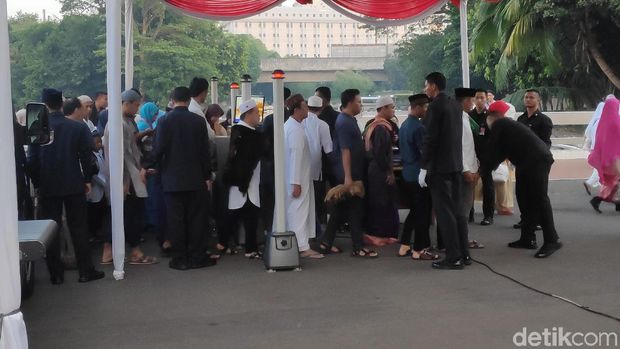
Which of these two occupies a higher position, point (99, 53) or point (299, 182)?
point (99, 53)

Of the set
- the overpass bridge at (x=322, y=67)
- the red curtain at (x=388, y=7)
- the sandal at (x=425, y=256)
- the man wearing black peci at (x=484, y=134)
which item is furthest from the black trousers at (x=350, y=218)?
the overpass bridge at (x=322, y=67)

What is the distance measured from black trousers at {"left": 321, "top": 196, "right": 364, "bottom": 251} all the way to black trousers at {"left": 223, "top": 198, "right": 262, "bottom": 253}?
82 cm

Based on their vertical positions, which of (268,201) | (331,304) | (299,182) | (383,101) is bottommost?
(331,304)

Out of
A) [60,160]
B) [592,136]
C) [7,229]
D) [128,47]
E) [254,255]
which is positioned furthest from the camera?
[592,136]

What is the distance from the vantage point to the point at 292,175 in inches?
324

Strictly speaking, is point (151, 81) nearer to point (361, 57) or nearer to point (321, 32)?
point (361, 57)

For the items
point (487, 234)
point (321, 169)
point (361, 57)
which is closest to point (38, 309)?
point (321, 169)

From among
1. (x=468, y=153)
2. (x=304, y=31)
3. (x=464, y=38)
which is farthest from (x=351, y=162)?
(x=304, y=31)

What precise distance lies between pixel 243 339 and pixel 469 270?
118 inches

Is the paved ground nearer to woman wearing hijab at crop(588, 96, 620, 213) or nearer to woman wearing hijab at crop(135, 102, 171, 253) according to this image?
woman wearing hijab at crop(135, 102, 171, 253)

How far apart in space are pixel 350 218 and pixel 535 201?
2.03 m

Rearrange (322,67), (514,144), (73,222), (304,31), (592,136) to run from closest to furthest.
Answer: (73,222) < (514,144) < (592,136) < (322,67) < (304,31)

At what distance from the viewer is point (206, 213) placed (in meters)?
→ 8.08

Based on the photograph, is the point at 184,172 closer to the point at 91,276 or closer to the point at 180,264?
the point at 180,264
